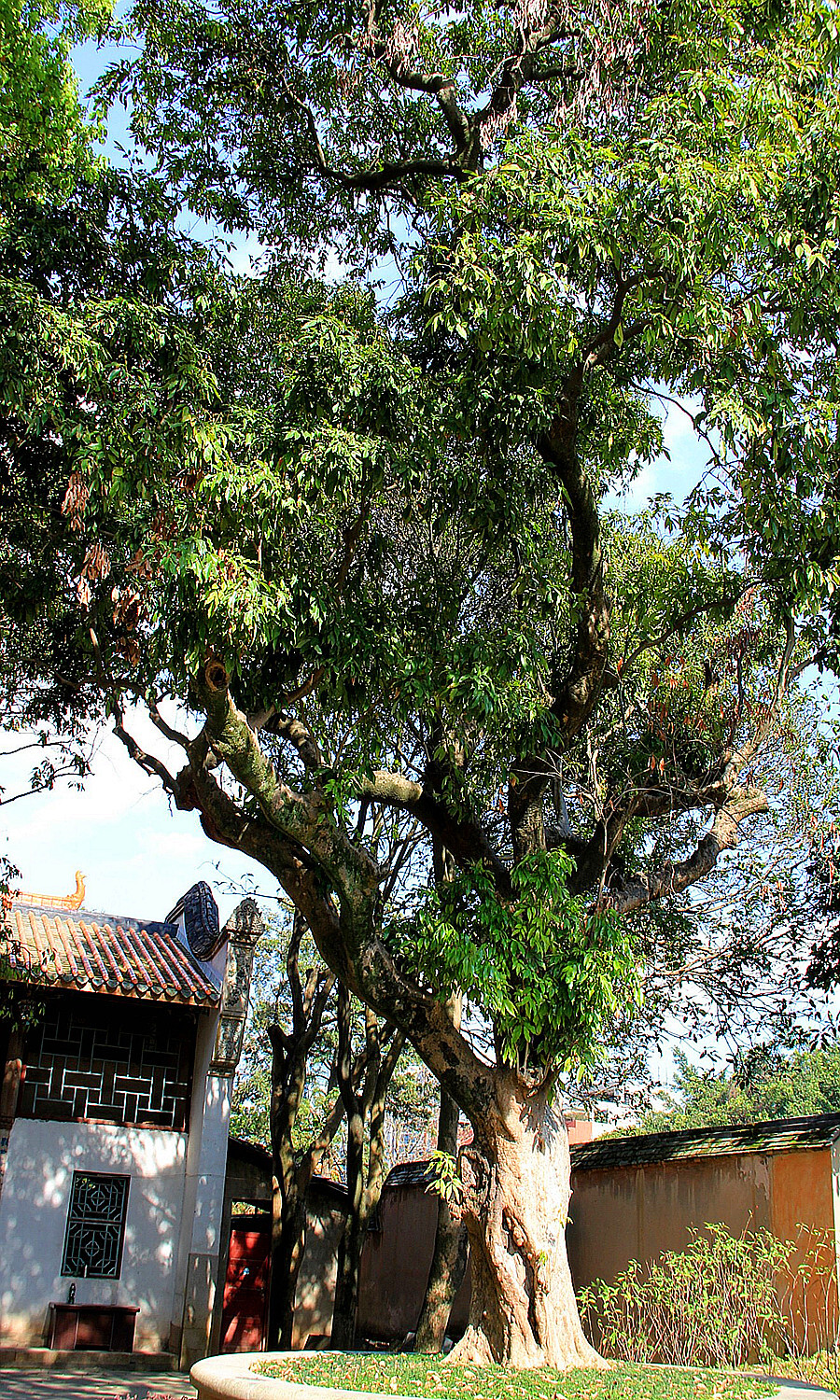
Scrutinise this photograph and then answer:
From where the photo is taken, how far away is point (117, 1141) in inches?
581

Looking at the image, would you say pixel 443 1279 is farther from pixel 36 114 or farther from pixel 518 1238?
pixel 36 114

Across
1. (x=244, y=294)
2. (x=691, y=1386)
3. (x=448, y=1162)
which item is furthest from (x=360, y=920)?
(x=244, y=294)

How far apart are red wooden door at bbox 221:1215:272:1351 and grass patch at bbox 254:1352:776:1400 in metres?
9.75

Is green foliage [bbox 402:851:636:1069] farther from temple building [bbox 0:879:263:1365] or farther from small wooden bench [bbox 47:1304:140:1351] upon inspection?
small wooden bench [bbox 47:1304:140:1351]

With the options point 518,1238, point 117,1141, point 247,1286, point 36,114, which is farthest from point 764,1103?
point 36,114

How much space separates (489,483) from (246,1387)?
6264mm

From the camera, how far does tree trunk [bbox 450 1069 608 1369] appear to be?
8266mm

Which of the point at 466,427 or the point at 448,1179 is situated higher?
the point at 466,427

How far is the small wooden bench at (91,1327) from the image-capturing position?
13.6 m

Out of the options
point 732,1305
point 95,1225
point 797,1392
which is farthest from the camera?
point 95,1225

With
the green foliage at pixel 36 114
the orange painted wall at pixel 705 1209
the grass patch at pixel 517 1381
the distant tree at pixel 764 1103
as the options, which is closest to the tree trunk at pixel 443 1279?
the orange painted wall at pixel 705 1209

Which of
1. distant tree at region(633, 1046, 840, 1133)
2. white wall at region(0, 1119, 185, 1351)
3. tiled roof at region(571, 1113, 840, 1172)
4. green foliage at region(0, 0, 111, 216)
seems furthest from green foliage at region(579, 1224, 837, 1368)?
distant tree at region(633, 1046, 840, 1133)

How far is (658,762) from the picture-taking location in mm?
10008

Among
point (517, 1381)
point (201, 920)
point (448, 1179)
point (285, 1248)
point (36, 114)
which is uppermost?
point (36, 114)
